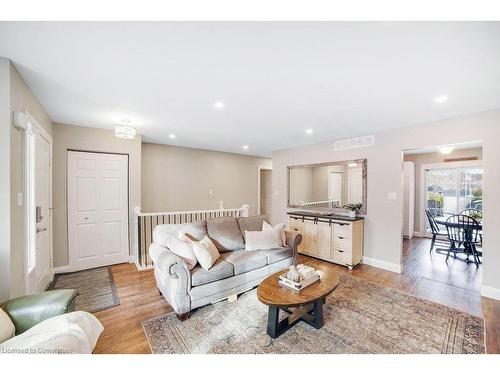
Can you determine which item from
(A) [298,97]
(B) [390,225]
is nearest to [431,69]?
(A) [298,97]

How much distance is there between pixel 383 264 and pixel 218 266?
289 centimetres

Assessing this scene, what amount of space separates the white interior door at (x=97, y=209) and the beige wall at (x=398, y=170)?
3.78 metres

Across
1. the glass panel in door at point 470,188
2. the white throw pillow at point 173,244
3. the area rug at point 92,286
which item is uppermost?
the glass panel in door at point 470,188

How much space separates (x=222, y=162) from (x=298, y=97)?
3915 millimetres

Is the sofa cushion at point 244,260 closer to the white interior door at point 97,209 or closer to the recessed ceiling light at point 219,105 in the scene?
the recessed ceiling light at point 219,105

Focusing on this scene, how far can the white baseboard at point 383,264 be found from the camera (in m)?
3.48

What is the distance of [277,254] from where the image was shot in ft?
10.0

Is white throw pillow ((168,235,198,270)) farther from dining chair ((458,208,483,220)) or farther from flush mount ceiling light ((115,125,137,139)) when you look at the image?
dining chair ((458,208,483,220))

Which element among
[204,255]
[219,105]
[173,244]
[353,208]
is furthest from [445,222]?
[173,244]

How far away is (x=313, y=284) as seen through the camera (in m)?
2.14

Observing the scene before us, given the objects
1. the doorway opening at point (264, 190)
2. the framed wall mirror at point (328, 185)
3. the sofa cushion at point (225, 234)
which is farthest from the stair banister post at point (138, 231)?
the doorway opening at point (264, 190)

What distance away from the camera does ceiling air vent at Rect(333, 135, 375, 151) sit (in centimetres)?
385

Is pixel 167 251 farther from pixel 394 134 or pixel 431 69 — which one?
pixel 394 134
